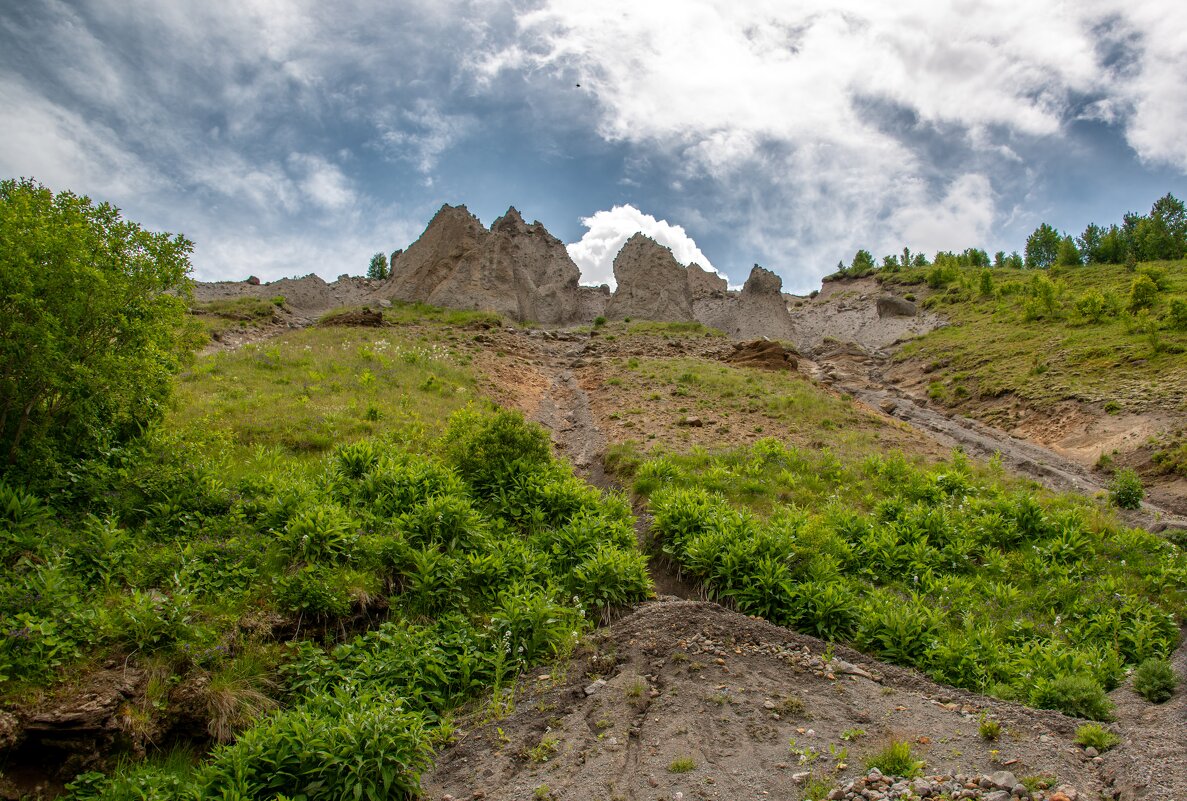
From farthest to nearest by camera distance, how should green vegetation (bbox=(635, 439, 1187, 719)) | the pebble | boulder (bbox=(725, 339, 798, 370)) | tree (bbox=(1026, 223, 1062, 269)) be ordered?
tree (bbox=(1026, 223, 1062, 269))
boulder (bbox=(725, 339, 798, 370))
green vegetation (bbox=(635, 439, 1187, 719))
the pebble

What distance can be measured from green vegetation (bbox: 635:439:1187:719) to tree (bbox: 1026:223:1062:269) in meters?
83.4

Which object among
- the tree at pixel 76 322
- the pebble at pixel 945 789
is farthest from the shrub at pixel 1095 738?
the tree at pixel 76 322

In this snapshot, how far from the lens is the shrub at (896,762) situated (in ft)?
18.9

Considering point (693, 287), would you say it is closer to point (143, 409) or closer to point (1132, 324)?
point (1132, 324)

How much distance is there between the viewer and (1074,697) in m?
7.21

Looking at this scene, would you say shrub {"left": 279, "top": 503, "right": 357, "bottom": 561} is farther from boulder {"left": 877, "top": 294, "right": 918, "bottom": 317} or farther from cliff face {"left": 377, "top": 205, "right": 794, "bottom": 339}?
boulder {"left": 877, "top": 294, "right": 918, "bottom": 317}

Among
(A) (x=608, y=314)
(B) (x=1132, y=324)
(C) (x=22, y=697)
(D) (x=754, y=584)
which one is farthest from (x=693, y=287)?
(C) (x=22, y=697)

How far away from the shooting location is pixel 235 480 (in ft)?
34.5

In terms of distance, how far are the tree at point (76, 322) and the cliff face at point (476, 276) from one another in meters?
33.3

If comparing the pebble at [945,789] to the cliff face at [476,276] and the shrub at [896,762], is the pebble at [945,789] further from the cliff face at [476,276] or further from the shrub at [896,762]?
the cliff face at [476,276]

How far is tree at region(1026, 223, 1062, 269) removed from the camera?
263 ft

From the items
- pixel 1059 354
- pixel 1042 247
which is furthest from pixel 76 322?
pixel 1042 247

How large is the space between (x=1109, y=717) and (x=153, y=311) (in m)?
13.6

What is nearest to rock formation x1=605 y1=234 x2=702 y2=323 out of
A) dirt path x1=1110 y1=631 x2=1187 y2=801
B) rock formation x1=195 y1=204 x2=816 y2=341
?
rock formation x1=195 y1=204 x2=816 y2=341
